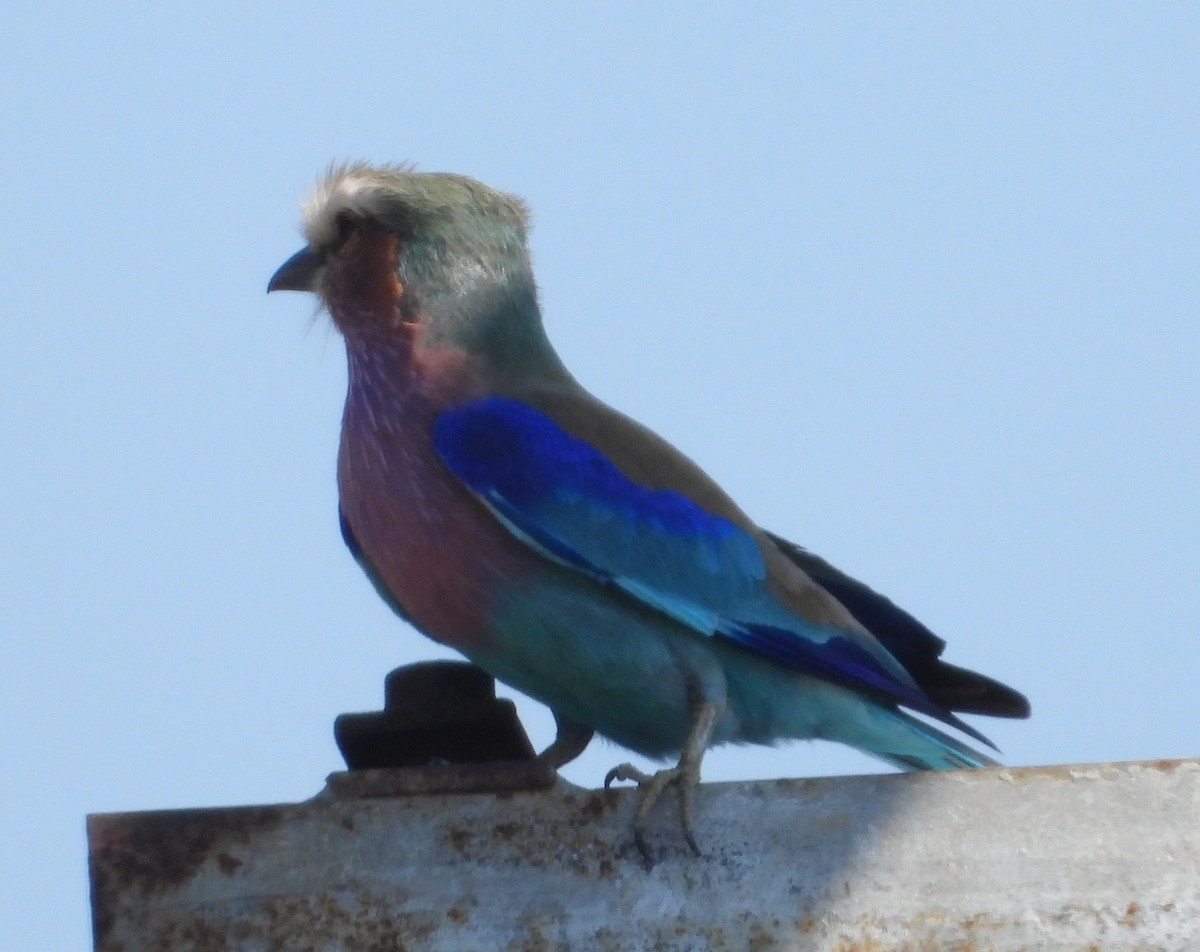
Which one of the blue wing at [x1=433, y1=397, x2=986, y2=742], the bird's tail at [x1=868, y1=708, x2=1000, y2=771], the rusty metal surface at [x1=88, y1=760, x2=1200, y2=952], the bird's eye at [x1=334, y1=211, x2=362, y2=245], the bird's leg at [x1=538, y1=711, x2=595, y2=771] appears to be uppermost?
the bird's eye at [x1=334, y1=211, x2=362, y2=245]

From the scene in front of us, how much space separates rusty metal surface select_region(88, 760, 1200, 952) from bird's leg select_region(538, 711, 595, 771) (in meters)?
1.21

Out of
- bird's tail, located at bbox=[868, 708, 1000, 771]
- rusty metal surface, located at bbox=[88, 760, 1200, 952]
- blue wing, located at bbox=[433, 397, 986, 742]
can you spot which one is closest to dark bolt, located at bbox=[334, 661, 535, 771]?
rusty metal surface, located at bbox=[88, 760, 1200, 952]

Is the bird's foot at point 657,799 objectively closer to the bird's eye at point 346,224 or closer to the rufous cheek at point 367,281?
the rufous cheek at point 367,281

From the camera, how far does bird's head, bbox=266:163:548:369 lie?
441cm

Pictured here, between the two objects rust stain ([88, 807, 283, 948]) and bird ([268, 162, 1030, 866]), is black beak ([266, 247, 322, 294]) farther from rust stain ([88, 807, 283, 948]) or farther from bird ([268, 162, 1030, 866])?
rust stain ([88, 807, 283, 948])

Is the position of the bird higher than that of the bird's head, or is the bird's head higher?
the bird's head

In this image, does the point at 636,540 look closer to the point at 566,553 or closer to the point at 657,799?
the point at 566,553

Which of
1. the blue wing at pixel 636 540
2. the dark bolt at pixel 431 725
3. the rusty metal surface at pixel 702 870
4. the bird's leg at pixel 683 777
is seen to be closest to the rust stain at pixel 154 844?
the rusty metal surface at pixel 702 870

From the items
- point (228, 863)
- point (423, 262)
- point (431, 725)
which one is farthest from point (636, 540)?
point (228, 863)

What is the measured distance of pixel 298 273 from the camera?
4648 millimetres

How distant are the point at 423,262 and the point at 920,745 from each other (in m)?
1.65

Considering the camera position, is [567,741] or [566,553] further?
[567,741]

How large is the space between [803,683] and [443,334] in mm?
1197

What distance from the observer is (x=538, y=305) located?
4688 mm
